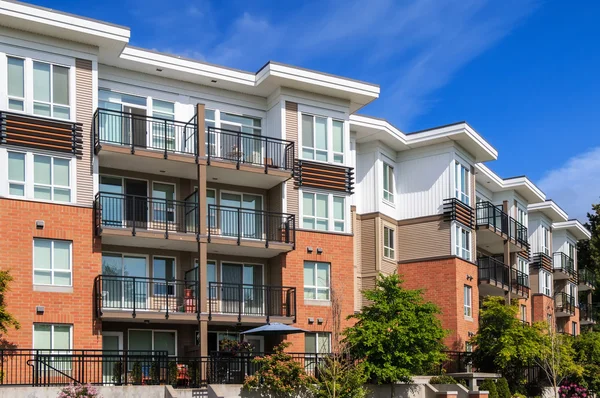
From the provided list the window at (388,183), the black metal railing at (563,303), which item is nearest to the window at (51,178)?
the window at (388,183)

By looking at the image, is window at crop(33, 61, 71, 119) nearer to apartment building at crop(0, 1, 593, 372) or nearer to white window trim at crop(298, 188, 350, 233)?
apartment building at crop(0, 1, 593, 372)

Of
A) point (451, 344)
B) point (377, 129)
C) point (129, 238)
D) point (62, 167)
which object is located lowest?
point (451, 344)

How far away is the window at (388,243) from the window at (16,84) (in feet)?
62.4

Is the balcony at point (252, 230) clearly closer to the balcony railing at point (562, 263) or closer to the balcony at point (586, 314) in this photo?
the balcony railing at point (562, 263)

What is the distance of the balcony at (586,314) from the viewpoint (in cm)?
6700

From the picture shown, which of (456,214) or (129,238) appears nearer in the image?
(129,238)

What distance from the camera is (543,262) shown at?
58.0m

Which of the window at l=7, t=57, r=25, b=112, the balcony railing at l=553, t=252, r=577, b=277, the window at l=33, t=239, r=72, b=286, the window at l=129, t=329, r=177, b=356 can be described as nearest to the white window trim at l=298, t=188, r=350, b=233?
the window at l=129, t=329, r=177, b=356

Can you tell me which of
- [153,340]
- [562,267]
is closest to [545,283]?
[562,267]

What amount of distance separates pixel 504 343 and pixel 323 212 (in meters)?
10.1

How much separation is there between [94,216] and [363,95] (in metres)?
12.7

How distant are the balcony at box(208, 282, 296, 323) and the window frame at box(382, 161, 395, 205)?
10.4m

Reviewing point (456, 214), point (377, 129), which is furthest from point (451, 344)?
point (377, 129)

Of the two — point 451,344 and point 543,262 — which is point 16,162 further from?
point 543,262
